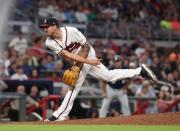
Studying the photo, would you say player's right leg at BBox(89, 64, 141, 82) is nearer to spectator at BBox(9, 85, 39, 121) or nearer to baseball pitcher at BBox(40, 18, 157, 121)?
baseball pitcher at BBox(40, 18, 157, 121)

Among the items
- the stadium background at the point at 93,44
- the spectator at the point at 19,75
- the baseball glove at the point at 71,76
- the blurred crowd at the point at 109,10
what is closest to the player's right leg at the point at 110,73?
the baseball glove at the point at 71,76

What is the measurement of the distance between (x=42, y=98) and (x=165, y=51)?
11.9 metres

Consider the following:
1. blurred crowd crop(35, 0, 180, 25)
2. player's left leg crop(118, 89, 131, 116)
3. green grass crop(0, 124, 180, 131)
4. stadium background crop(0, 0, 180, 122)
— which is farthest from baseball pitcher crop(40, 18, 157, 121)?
blurred crowd crop(35, 0, 180, 25)

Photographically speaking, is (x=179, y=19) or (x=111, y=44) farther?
(x=179, y=19)

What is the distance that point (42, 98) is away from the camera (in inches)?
761

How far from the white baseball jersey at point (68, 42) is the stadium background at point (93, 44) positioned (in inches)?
170

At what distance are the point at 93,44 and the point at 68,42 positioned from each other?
1214 centimetres

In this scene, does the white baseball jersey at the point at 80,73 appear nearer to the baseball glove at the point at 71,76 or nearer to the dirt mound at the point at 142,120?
the baseball glove at the point at 71,76

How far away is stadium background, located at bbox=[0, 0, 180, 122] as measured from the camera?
19.7 meters

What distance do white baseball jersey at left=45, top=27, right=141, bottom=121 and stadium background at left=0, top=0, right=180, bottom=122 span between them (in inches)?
162

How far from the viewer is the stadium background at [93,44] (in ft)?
64.7

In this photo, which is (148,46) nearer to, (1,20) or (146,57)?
(146,57)

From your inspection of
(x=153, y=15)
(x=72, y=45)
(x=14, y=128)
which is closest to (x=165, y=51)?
(x=153, y=15)

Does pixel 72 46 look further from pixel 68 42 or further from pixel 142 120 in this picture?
pixel 142 120
